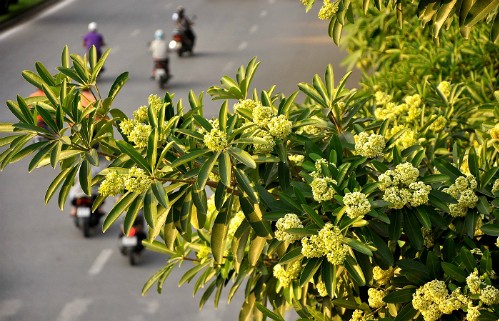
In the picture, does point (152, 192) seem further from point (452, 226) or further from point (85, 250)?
point (85, 250)

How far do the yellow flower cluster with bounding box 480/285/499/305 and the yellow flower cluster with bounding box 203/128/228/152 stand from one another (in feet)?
4.34

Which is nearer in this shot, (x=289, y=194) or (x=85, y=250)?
(x=289, y=194)

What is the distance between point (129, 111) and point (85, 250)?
697cm

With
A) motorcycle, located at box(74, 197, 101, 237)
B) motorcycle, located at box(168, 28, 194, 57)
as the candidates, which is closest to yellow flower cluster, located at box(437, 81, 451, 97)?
motorcycle, located at box(74, 197, 101, 237)

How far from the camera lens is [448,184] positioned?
5398 mm

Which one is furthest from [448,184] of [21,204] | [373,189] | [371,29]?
[21,204]

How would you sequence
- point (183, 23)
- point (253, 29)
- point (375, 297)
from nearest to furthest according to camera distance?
point (375, 297) < point (183, 23) < point (253, 29)

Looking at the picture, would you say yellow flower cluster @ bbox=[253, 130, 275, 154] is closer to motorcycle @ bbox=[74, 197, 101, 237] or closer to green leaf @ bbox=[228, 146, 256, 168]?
green leaf @ bbox=[228, 146, 256, 168]

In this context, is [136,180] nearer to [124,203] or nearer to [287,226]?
[124,203]

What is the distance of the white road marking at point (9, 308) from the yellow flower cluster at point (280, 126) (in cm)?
829

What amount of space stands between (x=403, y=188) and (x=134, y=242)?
9.48 m

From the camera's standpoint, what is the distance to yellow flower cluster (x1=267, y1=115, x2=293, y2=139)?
5.26 m

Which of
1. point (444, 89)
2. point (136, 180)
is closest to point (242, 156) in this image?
point (136, 180)

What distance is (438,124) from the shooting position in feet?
25.0
